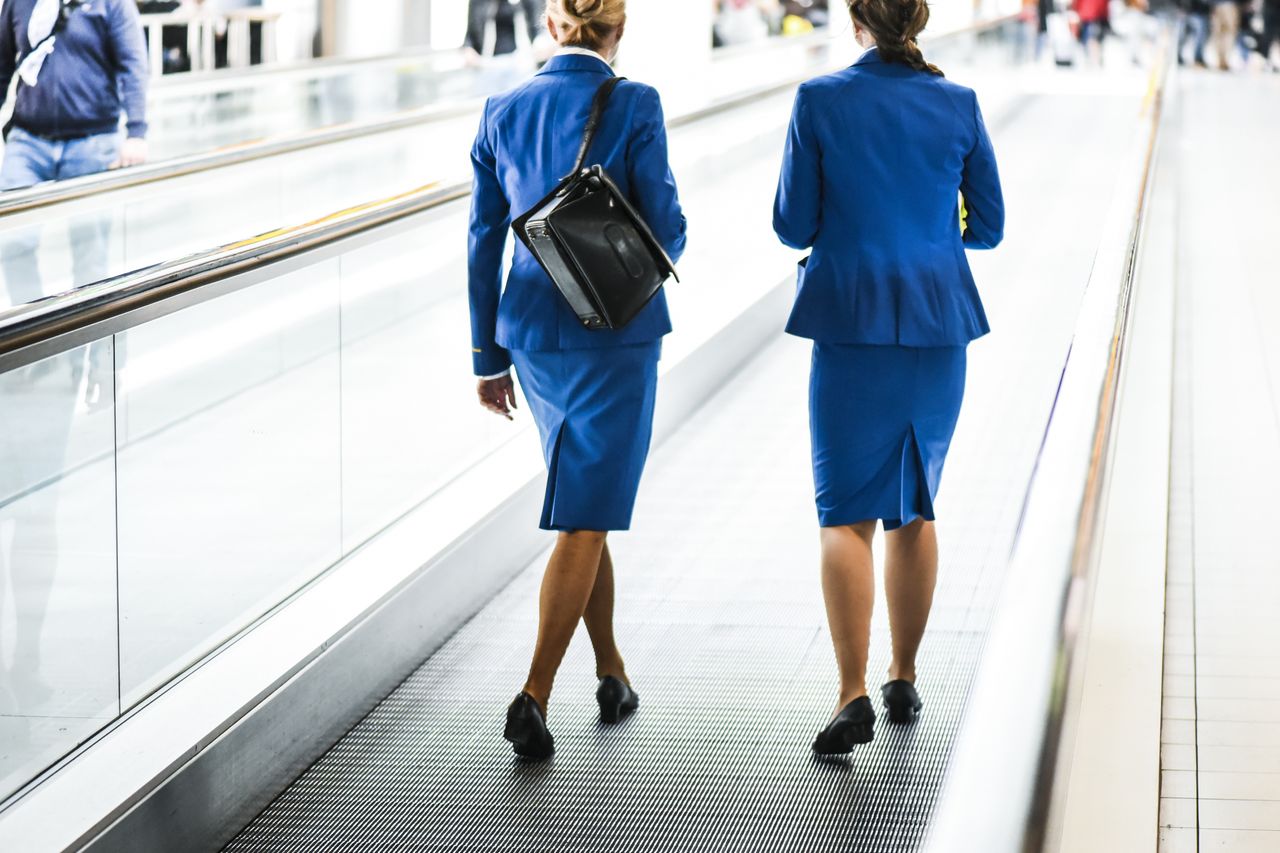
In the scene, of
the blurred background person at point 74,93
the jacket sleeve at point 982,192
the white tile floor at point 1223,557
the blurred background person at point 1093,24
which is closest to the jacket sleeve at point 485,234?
the jacket sleeve at point 982,192

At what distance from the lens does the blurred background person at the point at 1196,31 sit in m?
26.3

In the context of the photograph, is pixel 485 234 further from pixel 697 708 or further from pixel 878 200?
pixel 697 708

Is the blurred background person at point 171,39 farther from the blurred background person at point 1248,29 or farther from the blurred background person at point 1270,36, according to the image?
the blurred background person at point 1248,29

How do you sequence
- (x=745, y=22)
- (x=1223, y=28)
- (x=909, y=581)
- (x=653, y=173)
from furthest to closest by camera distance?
(x=1223, y=28) < (x=745, y=22) < (x=909, y=581) < (x=653, y=173)

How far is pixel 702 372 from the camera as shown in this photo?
21.5 ft

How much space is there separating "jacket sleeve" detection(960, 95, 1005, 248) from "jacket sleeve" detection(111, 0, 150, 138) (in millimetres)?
3240

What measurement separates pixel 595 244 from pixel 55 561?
3.62 feet

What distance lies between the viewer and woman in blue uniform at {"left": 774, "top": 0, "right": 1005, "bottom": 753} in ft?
10.1

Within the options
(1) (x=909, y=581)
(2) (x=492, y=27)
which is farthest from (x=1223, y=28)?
(1) (x=909, y=581)

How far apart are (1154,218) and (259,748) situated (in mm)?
8522

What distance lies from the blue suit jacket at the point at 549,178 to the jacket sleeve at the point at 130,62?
2.67 metres

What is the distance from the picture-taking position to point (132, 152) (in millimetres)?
5430

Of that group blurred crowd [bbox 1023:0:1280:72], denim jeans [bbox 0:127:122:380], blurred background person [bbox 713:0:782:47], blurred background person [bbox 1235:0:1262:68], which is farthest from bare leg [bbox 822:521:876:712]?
blurred background person [bbox 1235:0:1262:68]

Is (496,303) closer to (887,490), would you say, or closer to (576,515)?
(576,515)
